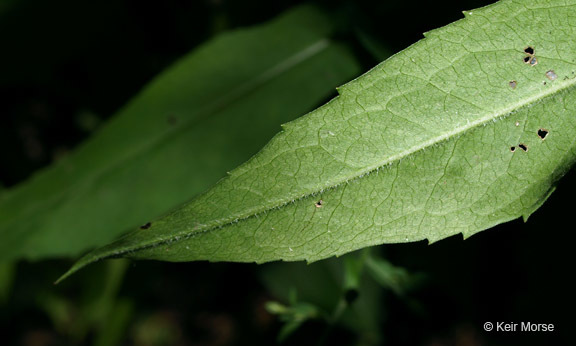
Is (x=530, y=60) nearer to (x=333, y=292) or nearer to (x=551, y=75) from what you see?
(x=551, y=75)

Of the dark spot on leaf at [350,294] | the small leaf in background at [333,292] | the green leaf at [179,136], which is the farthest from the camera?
the small leaf in background at [333,292]

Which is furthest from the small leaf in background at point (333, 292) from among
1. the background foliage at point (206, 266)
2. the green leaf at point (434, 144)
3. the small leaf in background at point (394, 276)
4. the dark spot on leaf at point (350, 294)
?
the green leaf at point (434, 144)

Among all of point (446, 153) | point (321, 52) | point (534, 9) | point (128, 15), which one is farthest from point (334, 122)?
point (128, 15)

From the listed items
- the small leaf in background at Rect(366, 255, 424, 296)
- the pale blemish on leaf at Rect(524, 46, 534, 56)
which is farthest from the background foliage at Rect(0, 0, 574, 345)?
the pale blemish on leaf at Rect(524, 46, 534, 56)

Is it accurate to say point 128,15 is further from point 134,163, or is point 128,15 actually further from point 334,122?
point 334,122

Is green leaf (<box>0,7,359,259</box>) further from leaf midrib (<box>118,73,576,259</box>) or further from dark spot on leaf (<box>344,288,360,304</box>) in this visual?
leaf midrib (<box>118,73,576,259</box>)

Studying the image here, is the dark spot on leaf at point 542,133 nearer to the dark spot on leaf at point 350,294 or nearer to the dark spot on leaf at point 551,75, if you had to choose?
the dark spot on leaf at point 551,75

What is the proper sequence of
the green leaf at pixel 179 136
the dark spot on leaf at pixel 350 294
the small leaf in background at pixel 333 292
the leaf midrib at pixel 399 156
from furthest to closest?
1. the small leaf in background at pixel 333 292
2. the green leaf at pixel 179 136
3. the dark spot on leaf at pixel 350 294
4. the leaf midrib at pixel 399 156

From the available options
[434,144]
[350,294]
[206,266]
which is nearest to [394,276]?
[350,294]
